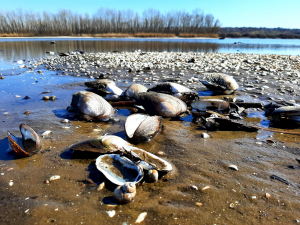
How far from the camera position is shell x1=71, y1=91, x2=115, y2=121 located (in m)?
3.71

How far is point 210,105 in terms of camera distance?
403 cm

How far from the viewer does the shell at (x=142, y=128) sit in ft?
9.34

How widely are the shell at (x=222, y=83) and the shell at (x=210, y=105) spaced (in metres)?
1.71

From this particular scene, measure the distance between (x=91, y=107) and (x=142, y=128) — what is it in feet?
4.45

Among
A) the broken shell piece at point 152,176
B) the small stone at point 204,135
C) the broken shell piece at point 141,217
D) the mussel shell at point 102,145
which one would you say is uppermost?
the mussel shell at point 102,145

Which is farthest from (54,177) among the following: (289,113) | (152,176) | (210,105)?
(289,113)

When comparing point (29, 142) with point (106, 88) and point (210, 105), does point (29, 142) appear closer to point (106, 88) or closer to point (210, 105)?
point (106, 88)

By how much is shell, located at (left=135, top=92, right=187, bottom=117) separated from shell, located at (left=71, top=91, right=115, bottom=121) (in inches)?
28.0

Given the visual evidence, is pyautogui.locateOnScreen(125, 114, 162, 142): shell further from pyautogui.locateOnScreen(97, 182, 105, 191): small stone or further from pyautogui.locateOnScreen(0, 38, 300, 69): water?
pyautogui.locateOnScreen(0, 38, 300, 69): water

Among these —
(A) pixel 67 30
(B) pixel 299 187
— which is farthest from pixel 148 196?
(A) pixel 67 30

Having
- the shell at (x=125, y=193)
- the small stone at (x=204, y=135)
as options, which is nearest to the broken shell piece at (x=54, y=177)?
the shell at (x=125, y=193)

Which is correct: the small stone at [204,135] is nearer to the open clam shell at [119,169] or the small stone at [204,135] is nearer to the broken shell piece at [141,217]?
the open clam shell at [119,169]

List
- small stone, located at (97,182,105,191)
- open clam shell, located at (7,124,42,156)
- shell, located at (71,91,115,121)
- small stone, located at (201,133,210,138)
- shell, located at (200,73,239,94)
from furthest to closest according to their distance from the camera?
shell, located at (200,73,239,94), shell, located at (71,91,115,121), small stone, located at (201,133,210,138), open clam shell, located at (7,124,42,156), small stone, located at (97,182,105,191)

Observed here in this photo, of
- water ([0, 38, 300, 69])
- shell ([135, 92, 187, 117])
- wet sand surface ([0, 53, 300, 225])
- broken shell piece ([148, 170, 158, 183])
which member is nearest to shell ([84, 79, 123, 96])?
shell ([135, 92, 187, 117])
